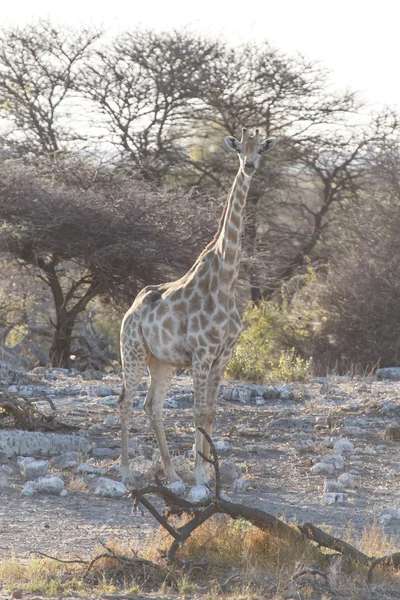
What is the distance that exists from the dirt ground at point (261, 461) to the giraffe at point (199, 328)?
2.05 ft

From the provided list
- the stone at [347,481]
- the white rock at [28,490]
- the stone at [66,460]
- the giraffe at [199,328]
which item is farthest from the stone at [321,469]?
the white rock at [28,490]

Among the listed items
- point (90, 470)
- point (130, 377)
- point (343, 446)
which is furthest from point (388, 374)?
point (90, 470)

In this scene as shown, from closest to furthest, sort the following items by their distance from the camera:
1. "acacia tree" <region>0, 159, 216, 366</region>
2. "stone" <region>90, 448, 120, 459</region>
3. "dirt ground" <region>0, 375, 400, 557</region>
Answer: "dirt ground" <region>0, 375, 400, 557</region>
"stone" <region>90, 448, 120, 459</region>
"acacia tree" <region>0, 159, 216, 366</region>

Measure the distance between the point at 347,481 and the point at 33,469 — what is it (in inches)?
100

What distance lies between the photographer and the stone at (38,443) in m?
8.96

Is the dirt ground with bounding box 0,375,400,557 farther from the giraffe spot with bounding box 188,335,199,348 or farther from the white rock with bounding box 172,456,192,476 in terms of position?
the giraffe spot with bounding box 188,335,199,348

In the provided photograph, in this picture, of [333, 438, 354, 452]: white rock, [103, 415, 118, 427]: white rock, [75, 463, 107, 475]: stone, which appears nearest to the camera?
[75, 463, 107, 475]: stone

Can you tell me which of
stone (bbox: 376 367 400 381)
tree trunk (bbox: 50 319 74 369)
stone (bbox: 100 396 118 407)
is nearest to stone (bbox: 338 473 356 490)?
stone (bbox: 100 396 118 407)

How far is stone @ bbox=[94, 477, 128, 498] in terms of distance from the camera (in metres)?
7.62

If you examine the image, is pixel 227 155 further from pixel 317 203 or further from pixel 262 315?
pixel 262 315

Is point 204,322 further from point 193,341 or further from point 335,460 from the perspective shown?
point 335,460

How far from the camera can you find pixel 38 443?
904 cm

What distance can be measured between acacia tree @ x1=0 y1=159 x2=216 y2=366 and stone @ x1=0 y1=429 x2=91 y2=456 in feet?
24.0

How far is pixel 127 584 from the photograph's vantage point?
17.6 ft
